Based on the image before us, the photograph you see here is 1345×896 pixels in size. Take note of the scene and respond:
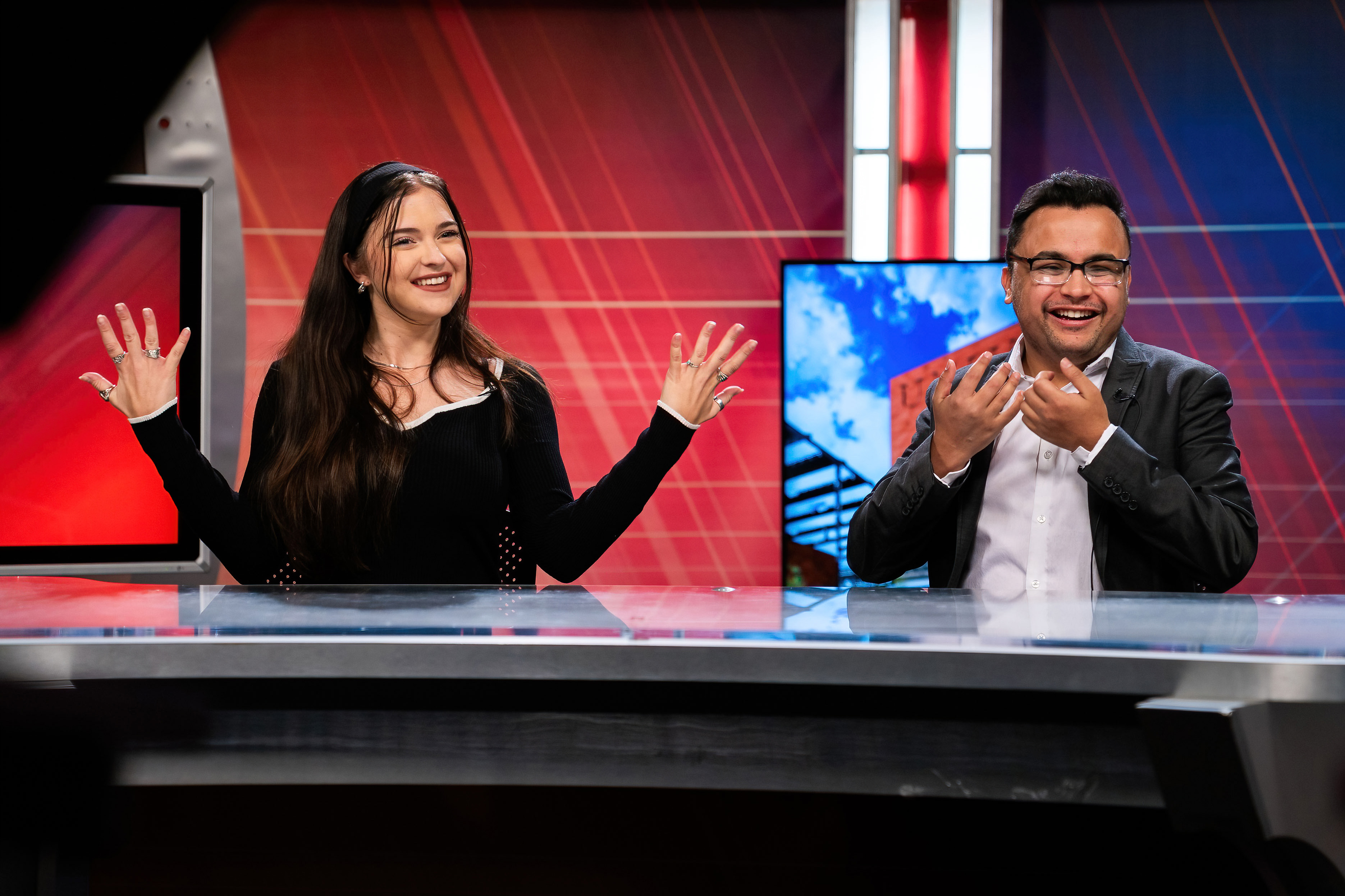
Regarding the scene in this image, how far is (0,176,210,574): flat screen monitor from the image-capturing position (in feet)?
11.3

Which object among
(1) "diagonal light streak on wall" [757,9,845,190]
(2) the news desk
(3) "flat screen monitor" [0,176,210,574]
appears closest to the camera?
(2) the news desk

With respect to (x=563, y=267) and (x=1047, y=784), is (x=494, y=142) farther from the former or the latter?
(x=1047, y=784)

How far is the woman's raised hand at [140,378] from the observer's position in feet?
4.92

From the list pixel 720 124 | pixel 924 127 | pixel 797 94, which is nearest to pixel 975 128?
pixel 924 127

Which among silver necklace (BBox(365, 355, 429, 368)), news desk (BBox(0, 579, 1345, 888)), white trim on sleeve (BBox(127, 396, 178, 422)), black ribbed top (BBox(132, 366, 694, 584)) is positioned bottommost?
news desk (BBox(0, 579, 1345, 888))

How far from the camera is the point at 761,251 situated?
389 cm

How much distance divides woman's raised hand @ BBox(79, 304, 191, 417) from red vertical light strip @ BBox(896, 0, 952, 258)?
270 centimetres

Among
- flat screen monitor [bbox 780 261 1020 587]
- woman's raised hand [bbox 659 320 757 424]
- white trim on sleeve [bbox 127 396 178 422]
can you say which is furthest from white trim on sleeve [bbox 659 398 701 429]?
flat screen monitor [bbox 780 261 1020 587]

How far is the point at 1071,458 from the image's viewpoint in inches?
64.7

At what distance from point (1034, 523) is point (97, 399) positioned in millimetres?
3157

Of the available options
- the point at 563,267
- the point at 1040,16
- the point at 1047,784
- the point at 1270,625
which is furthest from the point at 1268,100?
the point at 1047,784

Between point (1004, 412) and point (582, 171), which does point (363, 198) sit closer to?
point (1004, 412)

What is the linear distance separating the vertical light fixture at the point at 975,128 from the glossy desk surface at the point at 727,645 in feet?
8.65

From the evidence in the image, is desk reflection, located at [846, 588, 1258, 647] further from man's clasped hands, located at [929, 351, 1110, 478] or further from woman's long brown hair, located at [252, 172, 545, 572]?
woman's long brown hair, located at [252, 172, 545, 572]
